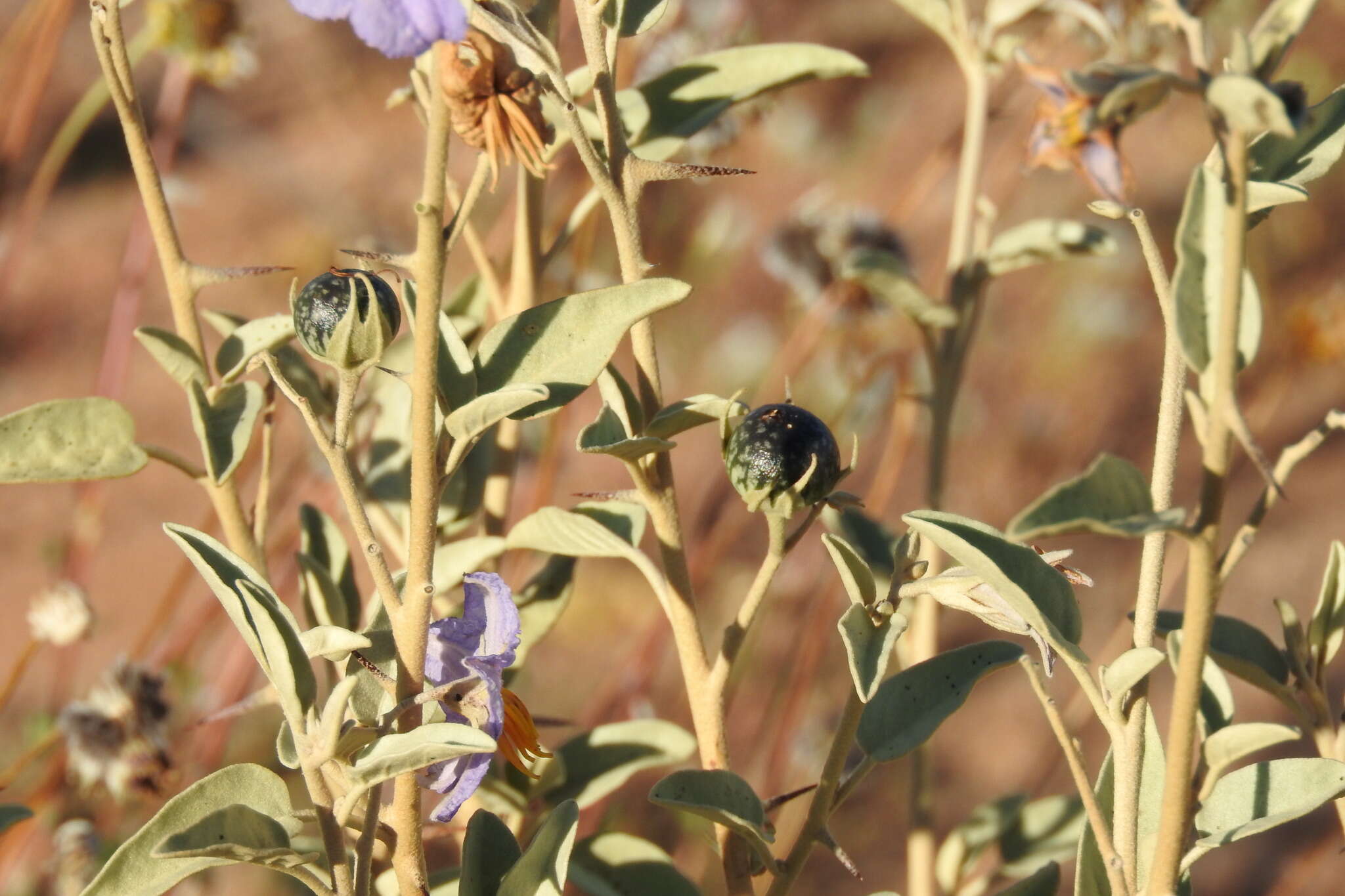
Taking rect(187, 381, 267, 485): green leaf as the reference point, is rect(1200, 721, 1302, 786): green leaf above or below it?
below

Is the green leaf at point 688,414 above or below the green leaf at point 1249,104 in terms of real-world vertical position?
below

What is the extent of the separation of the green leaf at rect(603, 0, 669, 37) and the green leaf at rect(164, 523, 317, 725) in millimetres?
260

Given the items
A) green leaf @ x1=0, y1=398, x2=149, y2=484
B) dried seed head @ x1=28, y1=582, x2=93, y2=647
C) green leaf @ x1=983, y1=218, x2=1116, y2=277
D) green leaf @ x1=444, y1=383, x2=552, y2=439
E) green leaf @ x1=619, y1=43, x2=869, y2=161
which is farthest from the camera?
dried seed head @ x1=28, y1=582, x2=93, y2=647

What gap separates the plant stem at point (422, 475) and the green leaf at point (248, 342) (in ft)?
0.48

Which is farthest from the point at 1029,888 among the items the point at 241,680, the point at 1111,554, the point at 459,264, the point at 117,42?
the point at 1111,554

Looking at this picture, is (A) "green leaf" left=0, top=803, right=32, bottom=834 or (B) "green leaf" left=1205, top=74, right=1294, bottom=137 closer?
(B) "green leaf" left=1205, top=74, right=1294, bottom=137

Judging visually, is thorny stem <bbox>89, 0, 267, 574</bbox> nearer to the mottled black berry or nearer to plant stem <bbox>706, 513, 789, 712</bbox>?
the mottled black berry

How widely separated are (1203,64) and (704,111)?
0.31m

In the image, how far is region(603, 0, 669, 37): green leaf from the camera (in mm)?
499

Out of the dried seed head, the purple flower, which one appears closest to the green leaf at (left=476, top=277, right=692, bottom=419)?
the purple flower

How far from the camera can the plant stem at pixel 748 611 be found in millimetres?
473

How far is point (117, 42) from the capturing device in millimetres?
473

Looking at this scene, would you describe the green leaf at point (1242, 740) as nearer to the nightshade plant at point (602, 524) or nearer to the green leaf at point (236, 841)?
the nightshade plant at point (602, 524)

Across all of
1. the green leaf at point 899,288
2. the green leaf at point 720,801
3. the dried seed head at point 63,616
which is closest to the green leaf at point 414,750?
the green leaf at point 720,801
